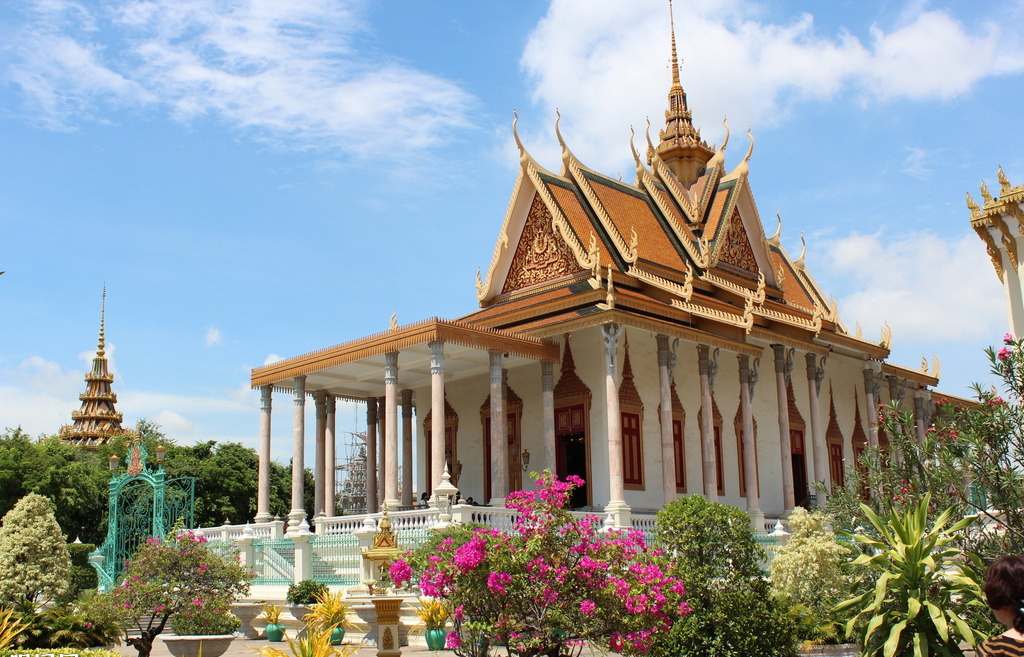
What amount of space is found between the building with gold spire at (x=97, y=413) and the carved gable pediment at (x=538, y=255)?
101 ft

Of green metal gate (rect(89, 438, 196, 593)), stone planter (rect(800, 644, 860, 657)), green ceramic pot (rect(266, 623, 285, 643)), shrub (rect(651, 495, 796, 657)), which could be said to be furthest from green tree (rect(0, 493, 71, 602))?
stone planter (rect(800, 644, 860, 657))

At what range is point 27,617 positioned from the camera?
10.4 metres

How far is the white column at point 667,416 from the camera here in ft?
65.7

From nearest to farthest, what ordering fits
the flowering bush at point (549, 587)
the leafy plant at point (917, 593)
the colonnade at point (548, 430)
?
1. the leafy plant at point (917, 593)
2. the flowering bush at point (549, 587)
3. the colonnade at point (548, 430)

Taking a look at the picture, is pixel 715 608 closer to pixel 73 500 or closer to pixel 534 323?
pixel 534 323

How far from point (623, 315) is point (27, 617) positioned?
11.8 m

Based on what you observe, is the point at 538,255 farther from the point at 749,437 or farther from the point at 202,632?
→ the point at 202,632

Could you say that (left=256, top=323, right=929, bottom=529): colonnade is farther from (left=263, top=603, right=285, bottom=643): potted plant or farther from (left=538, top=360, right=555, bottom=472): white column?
(left=263, top=603, right=285, bottom=643): potted plant

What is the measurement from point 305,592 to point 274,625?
76cm

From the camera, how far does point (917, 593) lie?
25.9 ft

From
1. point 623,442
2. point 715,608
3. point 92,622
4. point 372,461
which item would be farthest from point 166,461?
point 715,608

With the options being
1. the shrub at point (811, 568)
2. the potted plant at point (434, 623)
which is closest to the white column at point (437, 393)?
the potted plant at point (434, 623)

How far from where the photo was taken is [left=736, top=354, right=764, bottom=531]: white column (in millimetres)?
21188

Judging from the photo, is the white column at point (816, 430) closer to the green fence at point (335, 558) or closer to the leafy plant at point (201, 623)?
the green fence at point (335, 558)
